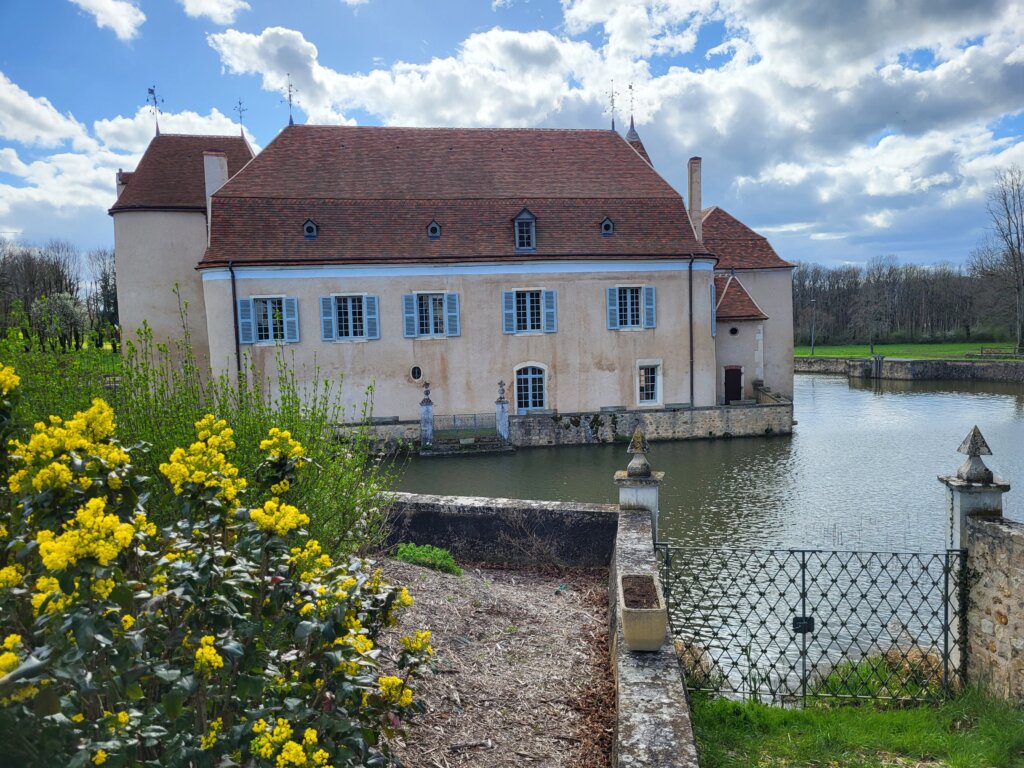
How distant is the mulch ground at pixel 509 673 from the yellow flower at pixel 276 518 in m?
1.24

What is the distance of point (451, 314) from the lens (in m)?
23.8

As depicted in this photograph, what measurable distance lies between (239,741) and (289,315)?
836 inches

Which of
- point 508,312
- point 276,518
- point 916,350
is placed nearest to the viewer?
point 276,518

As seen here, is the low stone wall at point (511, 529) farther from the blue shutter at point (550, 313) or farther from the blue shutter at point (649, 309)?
the blue shutter at point (649, 309)

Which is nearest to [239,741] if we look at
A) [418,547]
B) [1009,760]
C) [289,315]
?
[1009,760]

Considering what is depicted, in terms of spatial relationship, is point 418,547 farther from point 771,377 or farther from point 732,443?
point 771,377

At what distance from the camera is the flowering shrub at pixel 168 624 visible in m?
2.37

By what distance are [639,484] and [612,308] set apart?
16934 mm

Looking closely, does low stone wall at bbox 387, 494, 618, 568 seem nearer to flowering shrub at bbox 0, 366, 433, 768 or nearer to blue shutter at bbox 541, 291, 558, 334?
flowering shrub at bbox 0, 366, 433, 768

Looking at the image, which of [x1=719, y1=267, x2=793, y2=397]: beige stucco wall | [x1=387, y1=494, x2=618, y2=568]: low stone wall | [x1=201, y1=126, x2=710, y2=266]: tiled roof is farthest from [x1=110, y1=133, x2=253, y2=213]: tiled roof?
[x1=387, y1=494, x2=618, y2=568]: low stone wall

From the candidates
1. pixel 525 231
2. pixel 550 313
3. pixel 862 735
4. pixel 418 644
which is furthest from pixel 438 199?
pixel 418 644

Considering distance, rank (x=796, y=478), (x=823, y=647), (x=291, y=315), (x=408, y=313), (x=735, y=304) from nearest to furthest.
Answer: (x=823, y=647) < (x=796, y=478) < (x=291, y=315) < (x=408, y=313) < (x=735, y=304)

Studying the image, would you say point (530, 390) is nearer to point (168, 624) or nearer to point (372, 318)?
point (372, 318)

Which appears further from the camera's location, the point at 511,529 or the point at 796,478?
the point at 796,478
